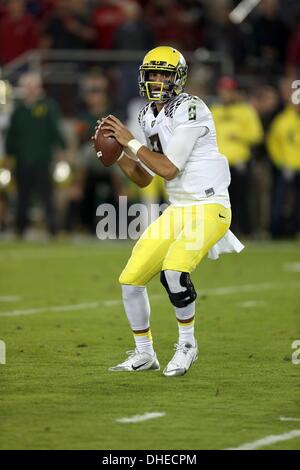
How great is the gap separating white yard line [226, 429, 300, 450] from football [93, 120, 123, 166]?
200cm

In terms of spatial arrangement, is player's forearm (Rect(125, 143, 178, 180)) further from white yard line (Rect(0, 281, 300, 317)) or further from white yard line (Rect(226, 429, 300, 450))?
white yard line (Rect(0, 281, 300, 317))

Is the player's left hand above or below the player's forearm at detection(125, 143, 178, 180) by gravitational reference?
above

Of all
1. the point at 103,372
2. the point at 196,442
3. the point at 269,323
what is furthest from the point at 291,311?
the point at 196,442

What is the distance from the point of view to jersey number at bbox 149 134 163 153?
6.55 meters

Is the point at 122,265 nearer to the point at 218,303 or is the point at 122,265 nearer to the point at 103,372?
the point at 218,303

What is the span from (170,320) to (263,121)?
6.94 m

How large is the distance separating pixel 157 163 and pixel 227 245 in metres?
0.69

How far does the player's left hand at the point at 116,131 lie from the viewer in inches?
250

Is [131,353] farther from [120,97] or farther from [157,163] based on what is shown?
[120,97]

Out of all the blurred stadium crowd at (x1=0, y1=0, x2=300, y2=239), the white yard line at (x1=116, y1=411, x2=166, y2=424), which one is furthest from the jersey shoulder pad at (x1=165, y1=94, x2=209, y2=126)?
the blurred stadium crowd at (x1=0, y1=0, x2=300, y2=239)

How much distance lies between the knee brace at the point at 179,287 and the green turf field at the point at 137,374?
15.9 inches

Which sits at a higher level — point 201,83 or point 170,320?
point 201,83

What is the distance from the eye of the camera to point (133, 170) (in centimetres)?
665
